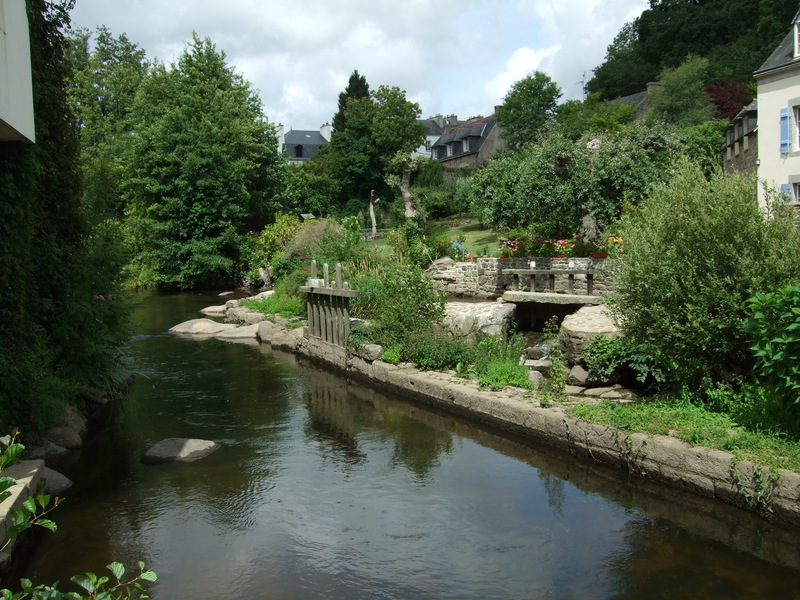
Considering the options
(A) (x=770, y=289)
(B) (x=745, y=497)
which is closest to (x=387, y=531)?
(B) (x=745, y=497)

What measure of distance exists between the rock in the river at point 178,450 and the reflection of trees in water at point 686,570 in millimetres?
5494

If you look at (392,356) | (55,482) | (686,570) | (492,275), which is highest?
(492,275)

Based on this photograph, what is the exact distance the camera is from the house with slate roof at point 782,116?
23.1 meters

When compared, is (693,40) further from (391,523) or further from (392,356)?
(391,523)

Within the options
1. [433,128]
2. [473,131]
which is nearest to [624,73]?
[473,131]

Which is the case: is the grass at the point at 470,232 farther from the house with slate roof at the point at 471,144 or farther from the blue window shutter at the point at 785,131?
the blue window shutter at the point at 785,131

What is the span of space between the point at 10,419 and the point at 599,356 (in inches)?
307

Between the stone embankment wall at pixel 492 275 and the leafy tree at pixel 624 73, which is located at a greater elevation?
the leafy tree at pixel 624 73

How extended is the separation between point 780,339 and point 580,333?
439 cm

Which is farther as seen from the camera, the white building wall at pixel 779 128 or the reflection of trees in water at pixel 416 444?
the white building wall at pixel 779 128

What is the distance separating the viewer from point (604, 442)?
26.2 ft

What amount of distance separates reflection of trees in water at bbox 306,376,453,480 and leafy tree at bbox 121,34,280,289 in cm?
2039

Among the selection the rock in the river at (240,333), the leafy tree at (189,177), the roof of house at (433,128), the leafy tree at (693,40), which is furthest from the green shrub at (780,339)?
the roof of house at (433,128)

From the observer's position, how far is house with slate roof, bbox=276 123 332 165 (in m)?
70.9
